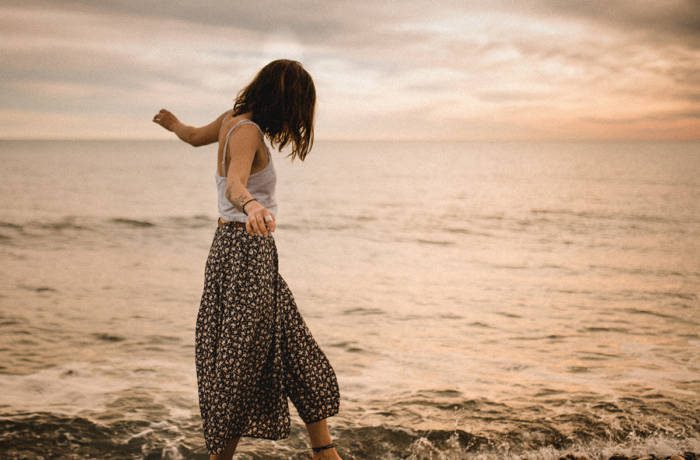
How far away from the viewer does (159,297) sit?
9.81 metres

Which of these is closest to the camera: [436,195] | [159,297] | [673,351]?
[673,351]

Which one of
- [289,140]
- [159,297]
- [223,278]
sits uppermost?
[289,140]

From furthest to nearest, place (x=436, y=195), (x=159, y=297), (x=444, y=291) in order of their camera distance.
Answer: (x=436, y=195) < (x=444, y=291) < (x=159, y=297)

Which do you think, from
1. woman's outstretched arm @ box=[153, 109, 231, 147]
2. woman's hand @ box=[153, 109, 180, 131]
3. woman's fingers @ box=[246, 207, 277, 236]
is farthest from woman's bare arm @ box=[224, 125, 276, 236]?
woman's hand @ box=[153, 109, 180, 131]

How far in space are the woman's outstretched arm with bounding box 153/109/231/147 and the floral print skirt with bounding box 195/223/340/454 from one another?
20.0 inches

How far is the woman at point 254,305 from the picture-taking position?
112 inches

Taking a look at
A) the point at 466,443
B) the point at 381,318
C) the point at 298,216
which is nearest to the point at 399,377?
the point at 466,443

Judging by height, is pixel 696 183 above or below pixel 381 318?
above

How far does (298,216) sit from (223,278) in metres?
22.4

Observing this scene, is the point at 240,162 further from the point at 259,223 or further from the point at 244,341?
the point at 244,341

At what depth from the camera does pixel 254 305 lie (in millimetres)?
3037

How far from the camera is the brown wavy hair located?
282cm

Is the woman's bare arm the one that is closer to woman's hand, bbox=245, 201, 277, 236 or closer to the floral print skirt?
woman's hand, bbox=245, 201, 277, 236

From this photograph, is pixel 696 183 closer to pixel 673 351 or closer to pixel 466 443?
pixel 673 351
